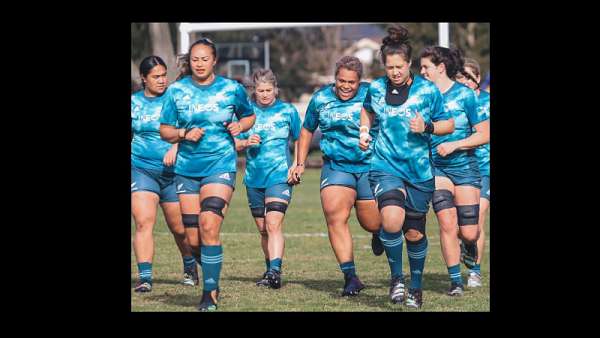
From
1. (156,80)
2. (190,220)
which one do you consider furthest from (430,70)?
(156,80)

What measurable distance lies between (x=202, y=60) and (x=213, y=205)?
112cm

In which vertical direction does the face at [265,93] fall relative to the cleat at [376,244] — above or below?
above

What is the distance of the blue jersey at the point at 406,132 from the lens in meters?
8.85

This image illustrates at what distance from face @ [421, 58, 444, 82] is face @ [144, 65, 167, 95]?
94.6 inches

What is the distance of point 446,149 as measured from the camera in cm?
920

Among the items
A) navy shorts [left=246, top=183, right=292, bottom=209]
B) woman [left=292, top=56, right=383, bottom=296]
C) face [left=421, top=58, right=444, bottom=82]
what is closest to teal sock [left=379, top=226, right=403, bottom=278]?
woman [left=292, top=56, right=383, bottom=296]

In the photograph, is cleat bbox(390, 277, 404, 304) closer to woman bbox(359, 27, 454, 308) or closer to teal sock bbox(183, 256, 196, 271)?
woman bbox(359, 27, 454, 308)

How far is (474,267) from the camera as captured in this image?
10797mm

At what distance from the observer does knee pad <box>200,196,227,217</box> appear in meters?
8.82

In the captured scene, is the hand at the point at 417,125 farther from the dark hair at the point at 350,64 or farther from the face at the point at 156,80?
the face at the point at 156,80

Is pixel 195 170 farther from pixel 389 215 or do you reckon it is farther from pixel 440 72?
pixel 440 72

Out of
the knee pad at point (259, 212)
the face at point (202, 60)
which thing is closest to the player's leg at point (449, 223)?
the knee pad at point (259, 212)

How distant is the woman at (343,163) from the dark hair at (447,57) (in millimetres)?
629

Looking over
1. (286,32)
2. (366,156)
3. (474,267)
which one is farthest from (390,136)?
(286,32)
